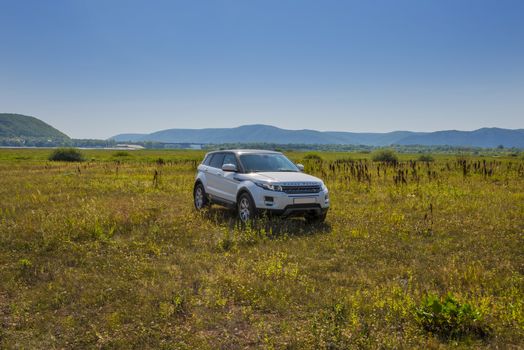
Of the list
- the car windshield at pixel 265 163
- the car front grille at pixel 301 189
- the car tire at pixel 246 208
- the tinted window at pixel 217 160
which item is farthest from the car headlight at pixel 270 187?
the tinted window at pixel 217 160

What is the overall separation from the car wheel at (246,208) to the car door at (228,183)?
0.41m

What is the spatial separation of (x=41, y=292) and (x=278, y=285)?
3.77 m

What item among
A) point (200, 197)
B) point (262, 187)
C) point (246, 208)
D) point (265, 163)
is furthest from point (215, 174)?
point (262, 187)

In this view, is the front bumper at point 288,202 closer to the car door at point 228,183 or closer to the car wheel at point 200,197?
the car door at point 228,183

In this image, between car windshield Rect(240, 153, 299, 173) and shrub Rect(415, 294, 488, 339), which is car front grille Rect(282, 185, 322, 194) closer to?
car windshield Rect(240, 153, 299, 173)

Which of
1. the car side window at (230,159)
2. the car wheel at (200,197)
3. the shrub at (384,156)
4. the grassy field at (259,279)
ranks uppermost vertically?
the car side window at (230,159)

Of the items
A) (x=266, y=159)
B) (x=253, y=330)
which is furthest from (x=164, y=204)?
(x=253, y=330)

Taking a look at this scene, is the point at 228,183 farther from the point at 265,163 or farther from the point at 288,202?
the point at 288,202

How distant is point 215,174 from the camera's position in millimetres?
12500

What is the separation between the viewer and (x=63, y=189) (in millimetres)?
17781

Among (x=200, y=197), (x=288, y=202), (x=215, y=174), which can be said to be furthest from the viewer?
(x=200, y=197)

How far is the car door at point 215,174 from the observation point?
1228 centimetres

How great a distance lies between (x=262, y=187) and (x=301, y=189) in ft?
3.43

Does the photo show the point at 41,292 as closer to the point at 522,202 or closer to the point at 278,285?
the point at 278,285
